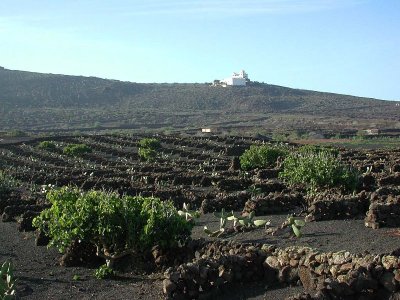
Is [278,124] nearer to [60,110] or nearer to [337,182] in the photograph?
[60,110]

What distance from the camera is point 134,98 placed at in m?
130

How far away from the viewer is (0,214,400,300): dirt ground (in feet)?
31.5

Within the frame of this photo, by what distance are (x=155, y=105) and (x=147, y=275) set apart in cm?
11193

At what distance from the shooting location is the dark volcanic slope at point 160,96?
120375 mm

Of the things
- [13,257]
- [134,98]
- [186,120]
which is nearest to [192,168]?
[13,257]

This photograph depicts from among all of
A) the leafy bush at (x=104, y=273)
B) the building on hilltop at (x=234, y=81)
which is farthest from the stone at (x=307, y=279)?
the building on hilltop at (x=234, y=81)

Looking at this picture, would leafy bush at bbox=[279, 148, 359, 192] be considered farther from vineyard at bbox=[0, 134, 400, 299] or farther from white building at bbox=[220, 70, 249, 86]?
white building at bbox=[220, 70, 249, 86]

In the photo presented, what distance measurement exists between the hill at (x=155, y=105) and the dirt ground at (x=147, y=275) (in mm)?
78136

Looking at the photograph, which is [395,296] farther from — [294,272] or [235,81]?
[235,81]

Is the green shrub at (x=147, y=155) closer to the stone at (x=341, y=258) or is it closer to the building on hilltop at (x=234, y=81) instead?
the stone at (x=341, y=258)

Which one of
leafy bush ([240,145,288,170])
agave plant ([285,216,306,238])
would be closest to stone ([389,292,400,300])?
agave plant ([285,216,306,238])

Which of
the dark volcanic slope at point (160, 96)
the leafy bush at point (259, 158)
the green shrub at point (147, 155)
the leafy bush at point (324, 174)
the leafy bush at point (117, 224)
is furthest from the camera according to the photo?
the dark volcanic slope at point (160, 96)

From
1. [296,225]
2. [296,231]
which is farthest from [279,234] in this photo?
[296,231]

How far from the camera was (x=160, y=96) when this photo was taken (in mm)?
130125
